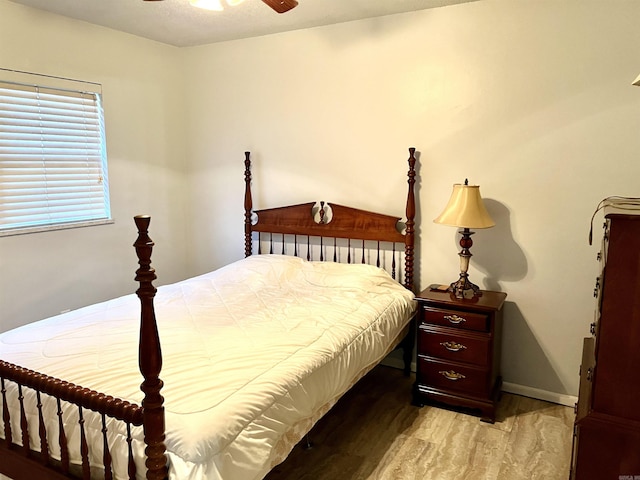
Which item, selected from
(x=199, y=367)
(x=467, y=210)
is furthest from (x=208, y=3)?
(x=467, y=210)

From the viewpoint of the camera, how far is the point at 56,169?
3293 mm

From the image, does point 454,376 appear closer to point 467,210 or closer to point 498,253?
point 498,253

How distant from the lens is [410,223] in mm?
3232

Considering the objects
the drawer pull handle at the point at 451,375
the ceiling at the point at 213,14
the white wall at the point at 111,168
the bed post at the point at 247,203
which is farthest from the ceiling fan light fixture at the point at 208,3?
the drawer pull handle at the point at 451,375

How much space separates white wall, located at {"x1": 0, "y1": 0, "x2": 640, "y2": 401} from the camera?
2760mm

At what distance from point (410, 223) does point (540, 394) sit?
140cm

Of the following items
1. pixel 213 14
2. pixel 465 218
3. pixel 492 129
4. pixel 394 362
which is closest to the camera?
pixel 465 218

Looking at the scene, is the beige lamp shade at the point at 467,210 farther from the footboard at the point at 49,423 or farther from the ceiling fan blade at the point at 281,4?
the footboard at the point at 49,423

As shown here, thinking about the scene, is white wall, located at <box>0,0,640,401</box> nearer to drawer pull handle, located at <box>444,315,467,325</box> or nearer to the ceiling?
the ceiling

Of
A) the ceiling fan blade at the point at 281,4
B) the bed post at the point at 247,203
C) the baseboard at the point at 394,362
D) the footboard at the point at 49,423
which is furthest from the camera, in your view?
the bed post at the point at 247,203

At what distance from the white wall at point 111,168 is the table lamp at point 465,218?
245cm

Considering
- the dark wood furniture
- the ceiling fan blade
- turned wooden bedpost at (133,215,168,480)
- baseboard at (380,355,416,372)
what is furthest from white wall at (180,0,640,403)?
turned wooden bedpost at (133,215,168,480)

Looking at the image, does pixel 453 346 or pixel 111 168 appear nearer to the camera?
pixel 453 346

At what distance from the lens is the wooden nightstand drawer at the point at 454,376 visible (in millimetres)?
2779
